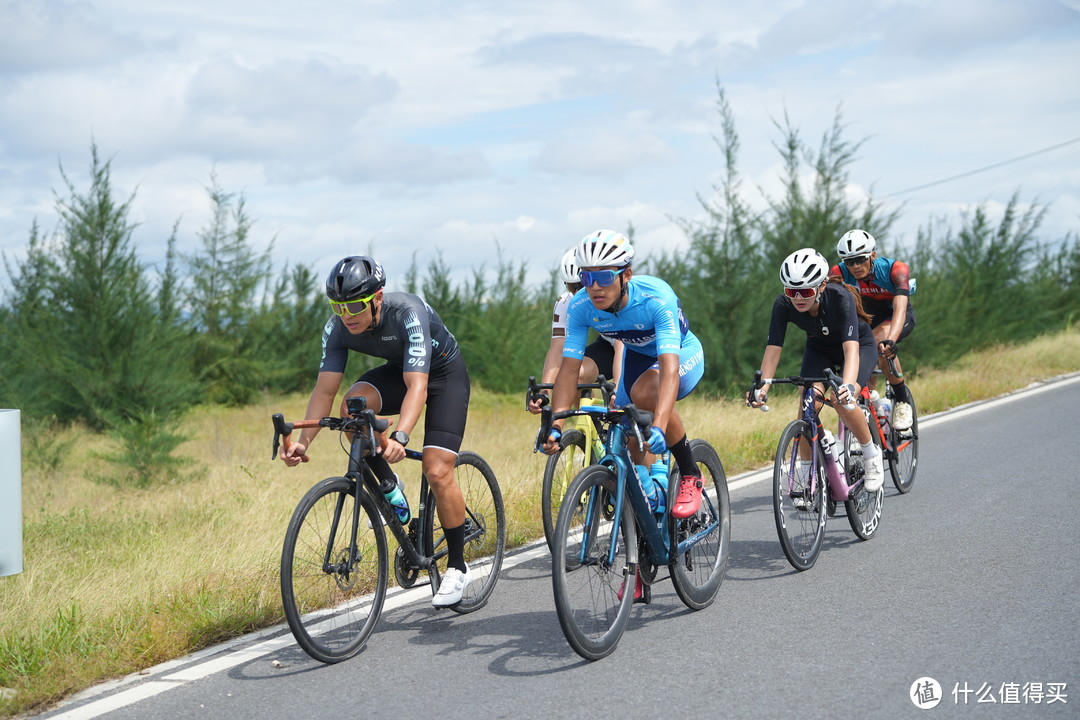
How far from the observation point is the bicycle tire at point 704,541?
18.0 feet

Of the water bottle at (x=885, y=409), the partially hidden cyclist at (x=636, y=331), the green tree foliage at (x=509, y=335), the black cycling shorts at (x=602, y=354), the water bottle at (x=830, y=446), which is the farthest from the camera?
the green tree foliage at (x=509, y=335)

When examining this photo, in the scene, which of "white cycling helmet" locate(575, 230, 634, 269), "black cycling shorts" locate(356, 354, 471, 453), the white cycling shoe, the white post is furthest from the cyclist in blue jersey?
the white post

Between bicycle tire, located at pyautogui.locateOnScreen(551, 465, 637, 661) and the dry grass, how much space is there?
1891mm

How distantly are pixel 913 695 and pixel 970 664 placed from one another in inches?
20.1

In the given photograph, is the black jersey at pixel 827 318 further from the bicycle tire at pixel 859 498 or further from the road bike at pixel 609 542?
the road bike at pixel 609 542

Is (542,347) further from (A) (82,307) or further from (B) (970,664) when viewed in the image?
(B) (970,664)


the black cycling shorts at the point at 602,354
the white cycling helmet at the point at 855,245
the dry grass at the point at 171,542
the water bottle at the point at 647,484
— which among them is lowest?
the dry grass at the point at 171,542

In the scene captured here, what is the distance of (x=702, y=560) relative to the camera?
583 cm

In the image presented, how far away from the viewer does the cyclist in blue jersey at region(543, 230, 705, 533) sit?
17.2 ft

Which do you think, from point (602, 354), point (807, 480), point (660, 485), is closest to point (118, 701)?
point (660, 485)

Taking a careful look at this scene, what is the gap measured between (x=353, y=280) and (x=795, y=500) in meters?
3.23

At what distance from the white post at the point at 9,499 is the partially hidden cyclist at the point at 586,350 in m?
3.27

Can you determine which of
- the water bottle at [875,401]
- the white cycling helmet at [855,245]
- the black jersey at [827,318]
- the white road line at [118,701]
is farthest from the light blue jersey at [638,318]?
the white cycling helmet at [855,245]

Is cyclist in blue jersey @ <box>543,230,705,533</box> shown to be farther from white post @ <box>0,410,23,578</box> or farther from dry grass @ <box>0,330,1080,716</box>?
white post @ <box>0,410,23,578</box>
